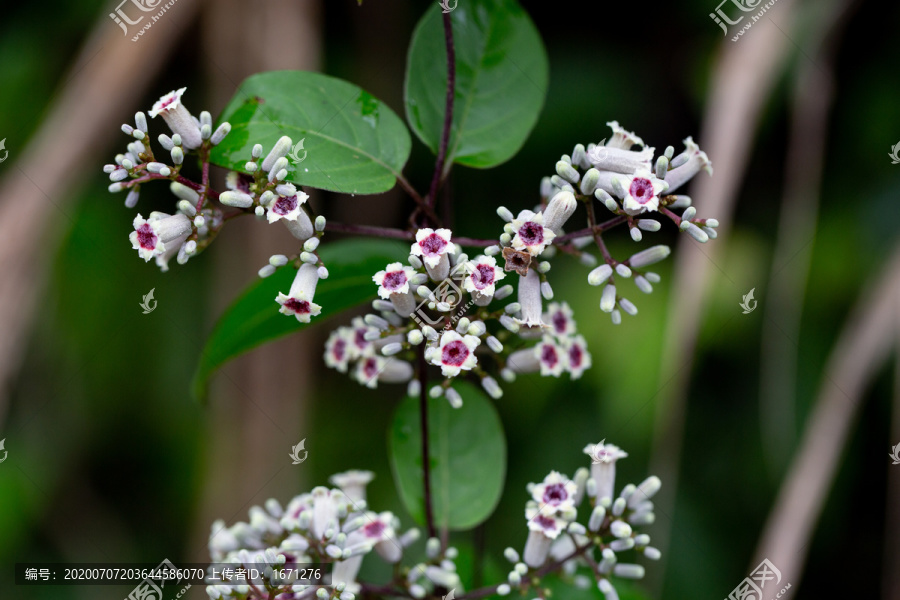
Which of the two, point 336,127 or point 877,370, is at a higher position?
point 336,127

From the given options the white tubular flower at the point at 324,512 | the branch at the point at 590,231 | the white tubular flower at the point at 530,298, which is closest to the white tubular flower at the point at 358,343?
the white tubular flower at the point at 324,512

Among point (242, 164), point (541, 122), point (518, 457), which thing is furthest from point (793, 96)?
point (242, 164)

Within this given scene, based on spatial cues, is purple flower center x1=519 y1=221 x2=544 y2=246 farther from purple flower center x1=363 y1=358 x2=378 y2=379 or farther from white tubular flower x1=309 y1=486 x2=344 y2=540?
white tubular flower x1=309 y1=486 x2=344 y2=540

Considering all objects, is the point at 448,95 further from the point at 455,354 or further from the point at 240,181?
the point at 455,354

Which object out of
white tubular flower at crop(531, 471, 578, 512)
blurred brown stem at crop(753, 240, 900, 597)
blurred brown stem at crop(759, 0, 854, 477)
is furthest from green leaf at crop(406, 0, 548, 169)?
blurred brown stem at crop(753, 240, 900, 597)

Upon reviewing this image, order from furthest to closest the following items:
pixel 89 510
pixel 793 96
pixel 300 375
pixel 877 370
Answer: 1. pixel 89 510
2. pixel 300 375
3. pixel 793 96
4. pixel 877 370

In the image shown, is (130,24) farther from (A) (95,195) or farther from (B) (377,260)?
(B) (377,260)
